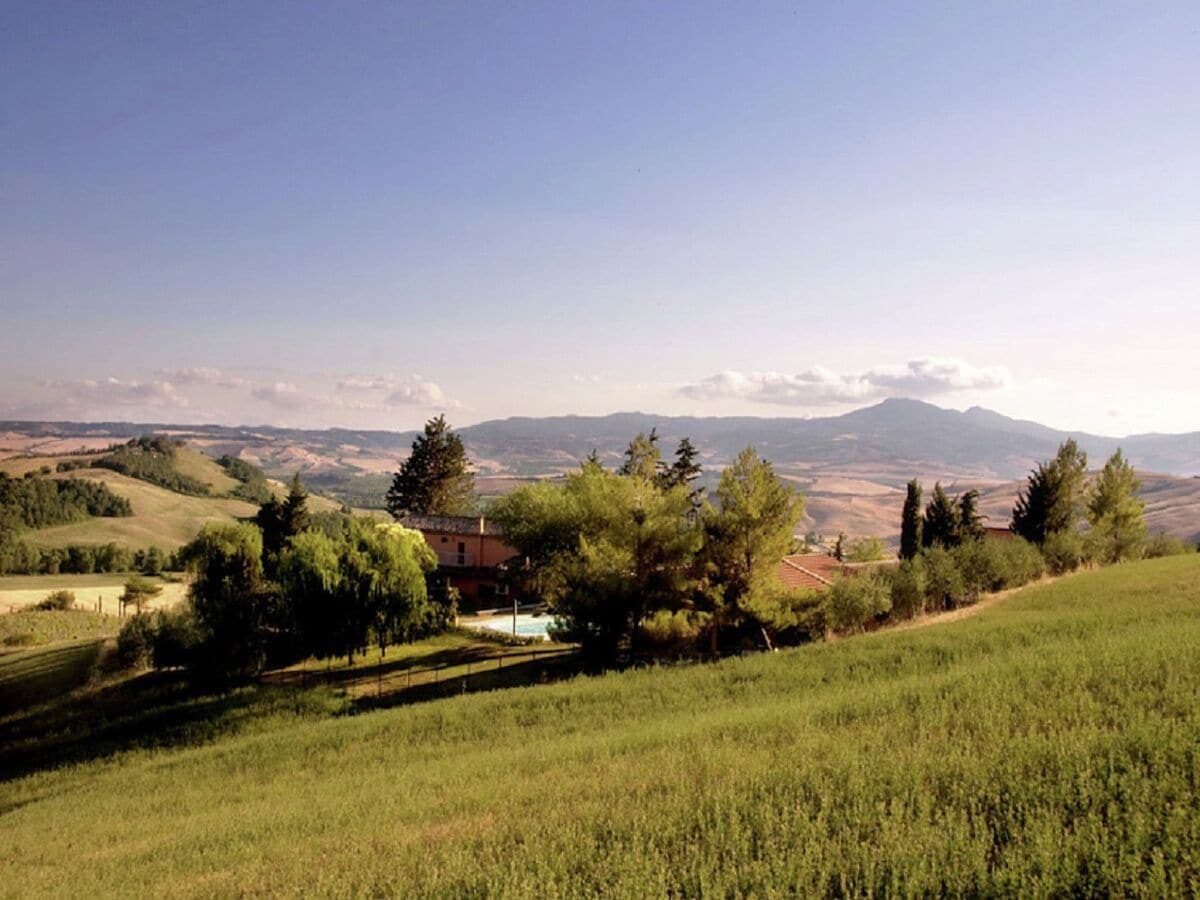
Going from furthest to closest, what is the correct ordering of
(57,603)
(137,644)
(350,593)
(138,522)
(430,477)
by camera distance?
(138,522) < (57,603) < (430,477) < (137,644) < (350,593)

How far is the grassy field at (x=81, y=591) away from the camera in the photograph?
7956 centimetres

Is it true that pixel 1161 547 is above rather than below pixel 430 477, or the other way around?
below

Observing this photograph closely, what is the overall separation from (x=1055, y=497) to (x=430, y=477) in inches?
2210

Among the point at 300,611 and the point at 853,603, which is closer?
the point at 853,603

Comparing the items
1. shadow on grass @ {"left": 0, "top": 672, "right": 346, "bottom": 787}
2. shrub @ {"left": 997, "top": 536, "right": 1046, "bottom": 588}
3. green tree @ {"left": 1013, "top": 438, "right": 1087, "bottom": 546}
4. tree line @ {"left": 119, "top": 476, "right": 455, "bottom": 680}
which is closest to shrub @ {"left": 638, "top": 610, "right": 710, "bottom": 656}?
tree line @ {"left": 119, "top": 476, "right": 455, "bottom": 680}

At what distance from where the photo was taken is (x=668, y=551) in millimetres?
30844

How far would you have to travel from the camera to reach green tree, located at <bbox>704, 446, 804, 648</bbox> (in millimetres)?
28562

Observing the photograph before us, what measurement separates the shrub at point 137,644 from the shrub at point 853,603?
37.0 m

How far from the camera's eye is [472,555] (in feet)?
193

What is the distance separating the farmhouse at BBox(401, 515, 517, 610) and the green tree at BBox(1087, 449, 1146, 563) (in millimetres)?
46367

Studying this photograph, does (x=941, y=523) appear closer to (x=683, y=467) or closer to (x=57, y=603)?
(x=683, y=467)

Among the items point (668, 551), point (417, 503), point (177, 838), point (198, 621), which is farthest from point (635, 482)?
point (417, 503)

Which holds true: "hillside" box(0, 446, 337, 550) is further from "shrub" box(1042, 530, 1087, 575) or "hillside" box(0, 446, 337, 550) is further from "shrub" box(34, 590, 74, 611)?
"shrub" box(1042, 530, 1087, 575)

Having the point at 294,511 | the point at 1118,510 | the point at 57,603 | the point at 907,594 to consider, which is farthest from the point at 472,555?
the point at 57,603
